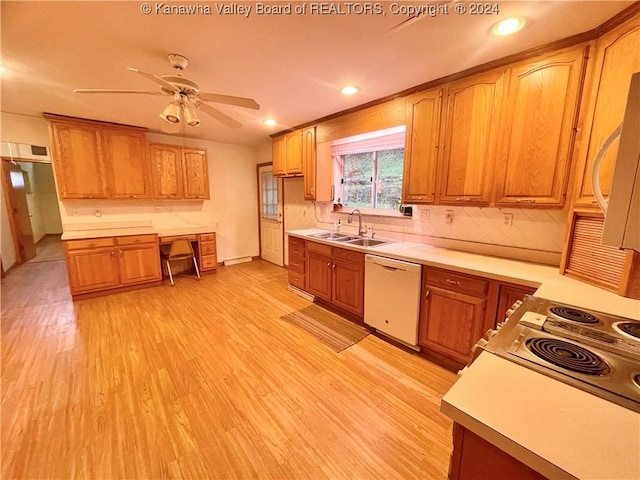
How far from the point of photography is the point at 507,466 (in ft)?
2.11

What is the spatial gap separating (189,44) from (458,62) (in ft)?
6.31

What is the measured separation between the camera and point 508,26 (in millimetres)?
1513

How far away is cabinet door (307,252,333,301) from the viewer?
3113 mm

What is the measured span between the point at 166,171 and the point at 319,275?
307 centimetres

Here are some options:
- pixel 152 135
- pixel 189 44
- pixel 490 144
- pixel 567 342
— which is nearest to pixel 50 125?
pixel 152 135

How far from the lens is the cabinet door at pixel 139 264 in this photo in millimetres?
3656

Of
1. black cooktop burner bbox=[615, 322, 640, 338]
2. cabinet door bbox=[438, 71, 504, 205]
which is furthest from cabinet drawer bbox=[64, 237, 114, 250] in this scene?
black cooktop burner bbox=[615, 322, 640, 338]

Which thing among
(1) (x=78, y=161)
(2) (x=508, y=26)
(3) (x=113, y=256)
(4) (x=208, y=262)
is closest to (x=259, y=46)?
(2) (x=508, y=26)

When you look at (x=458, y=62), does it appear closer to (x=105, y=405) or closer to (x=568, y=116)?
(x=568, y=116)

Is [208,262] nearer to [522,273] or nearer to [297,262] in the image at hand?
[297,262]

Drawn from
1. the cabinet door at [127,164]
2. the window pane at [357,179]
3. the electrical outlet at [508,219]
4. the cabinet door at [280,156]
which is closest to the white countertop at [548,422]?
the electrical outlet at [508,219]

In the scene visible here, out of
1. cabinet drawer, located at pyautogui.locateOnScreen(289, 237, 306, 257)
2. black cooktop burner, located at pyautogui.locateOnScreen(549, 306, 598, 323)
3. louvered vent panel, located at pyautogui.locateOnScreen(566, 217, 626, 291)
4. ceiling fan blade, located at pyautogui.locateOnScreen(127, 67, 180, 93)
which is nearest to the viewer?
black cooktop burner, located at pyautogui.locateOnScreen(549, 306, 598, 323)

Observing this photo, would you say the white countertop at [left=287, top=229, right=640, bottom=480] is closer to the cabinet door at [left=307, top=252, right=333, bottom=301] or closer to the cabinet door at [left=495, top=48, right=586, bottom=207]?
the cabinet door at [left=495, top=48, right=586, bottom=207]

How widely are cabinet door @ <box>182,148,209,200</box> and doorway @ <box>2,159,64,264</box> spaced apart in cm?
257
